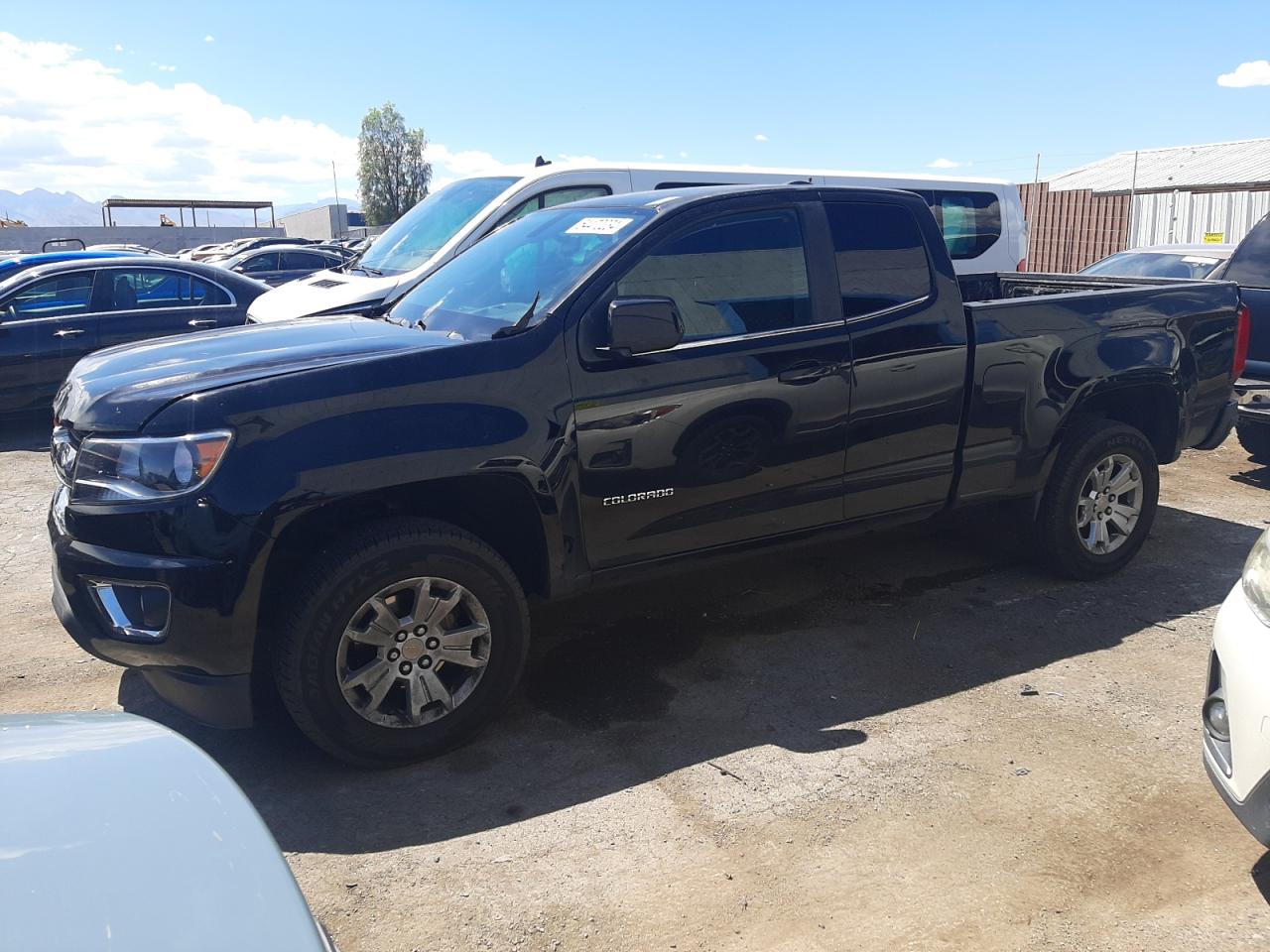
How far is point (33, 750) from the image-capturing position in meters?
1.96

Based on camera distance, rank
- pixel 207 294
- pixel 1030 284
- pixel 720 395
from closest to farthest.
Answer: pixel 720 395 < pixel 1030 284 < pixel 207 294

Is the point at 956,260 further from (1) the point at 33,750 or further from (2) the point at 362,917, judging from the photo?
(1) the point at 33,750

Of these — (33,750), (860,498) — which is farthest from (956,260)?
(33,750)

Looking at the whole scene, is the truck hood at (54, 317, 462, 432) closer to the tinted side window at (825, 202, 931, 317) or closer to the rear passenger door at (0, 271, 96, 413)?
the tinted side window at (825, 202, 931, 317)

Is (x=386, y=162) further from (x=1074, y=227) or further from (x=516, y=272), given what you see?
(x=516, y=272)

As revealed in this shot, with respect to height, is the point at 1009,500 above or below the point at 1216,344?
below

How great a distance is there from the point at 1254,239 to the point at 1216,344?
301cm

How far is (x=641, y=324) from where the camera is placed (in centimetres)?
386

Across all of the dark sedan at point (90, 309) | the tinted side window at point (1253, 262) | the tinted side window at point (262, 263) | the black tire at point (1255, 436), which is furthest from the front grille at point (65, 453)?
the tinted side window at point (262, 263)

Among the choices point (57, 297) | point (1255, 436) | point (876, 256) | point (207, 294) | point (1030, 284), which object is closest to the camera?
point (876, 256)

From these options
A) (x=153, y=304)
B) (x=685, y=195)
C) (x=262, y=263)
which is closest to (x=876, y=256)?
(x=685, y=195)

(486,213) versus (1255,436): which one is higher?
(486,213)

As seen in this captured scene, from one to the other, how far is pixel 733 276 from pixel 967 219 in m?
6.37

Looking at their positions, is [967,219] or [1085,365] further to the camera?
[967,219]
